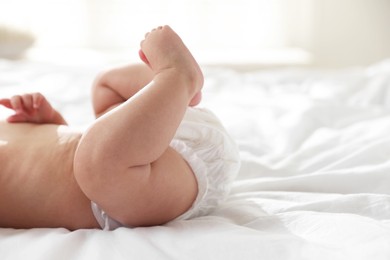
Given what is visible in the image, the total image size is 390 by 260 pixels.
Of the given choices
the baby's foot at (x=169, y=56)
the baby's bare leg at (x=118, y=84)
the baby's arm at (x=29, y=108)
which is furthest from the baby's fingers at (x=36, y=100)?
the baby's foot at (x=169, y=56)

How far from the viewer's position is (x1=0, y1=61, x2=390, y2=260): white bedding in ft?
2.05

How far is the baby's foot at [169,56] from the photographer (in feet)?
2.48

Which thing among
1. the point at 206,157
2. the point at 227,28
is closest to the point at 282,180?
the point at 206,157

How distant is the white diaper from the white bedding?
0.10ft

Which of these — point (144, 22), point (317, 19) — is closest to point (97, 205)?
point (144, 22)

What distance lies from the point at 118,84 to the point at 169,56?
220mm

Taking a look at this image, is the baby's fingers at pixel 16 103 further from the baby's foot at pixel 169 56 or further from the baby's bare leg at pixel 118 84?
the baby's foot at pixel 169 56

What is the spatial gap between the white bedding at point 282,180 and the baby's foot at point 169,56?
19 centimetres

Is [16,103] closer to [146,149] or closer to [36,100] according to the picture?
[36,100]

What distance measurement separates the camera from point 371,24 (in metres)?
2.91

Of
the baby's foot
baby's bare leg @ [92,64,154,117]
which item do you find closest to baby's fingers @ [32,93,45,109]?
baby's bare leg @ [92,64,154,117]

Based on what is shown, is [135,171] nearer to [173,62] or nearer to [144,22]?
[173,62]

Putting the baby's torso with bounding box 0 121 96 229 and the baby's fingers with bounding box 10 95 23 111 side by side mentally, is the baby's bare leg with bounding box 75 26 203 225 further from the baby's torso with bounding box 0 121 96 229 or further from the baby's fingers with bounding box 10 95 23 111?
the baby's fingers with bounding box 10 95 23 111

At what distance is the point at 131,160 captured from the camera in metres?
0.68
